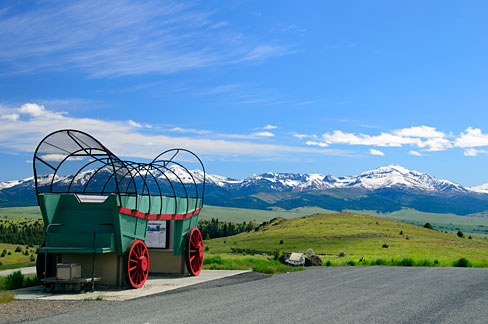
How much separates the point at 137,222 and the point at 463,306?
1245 cm

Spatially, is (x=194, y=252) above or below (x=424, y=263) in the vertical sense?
above

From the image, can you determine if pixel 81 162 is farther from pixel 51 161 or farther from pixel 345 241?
pixel 345 241

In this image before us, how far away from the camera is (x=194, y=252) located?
25.8m

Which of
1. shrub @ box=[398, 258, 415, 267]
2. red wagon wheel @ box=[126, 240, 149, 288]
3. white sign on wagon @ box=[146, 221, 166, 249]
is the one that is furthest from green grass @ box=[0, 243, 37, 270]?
shrub @ box=[398, 258, 415, 267]

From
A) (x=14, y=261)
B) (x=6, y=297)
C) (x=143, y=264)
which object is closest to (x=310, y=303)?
(x=143, y=264)

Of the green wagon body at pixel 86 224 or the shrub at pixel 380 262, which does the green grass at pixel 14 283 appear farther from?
the shrub at pixel 380 262

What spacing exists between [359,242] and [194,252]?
1921 inches

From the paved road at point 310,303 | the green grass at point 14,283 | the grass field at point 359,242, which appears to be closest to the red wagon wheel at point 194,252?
the paved road at point 310,303

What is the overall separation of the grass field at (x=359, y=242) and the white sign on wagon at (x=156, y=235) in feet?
88.0

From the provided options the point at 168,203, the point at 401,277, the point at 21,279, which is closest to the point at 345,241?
the point at 401,277

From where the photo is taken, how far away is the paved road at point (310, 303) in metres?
14.1

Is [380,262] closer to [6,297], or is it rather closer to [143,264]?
[143,264]

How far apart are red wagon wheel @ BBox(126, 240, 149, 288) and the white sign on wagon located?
10.4 feet

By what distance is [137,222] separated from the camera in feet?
68.7
